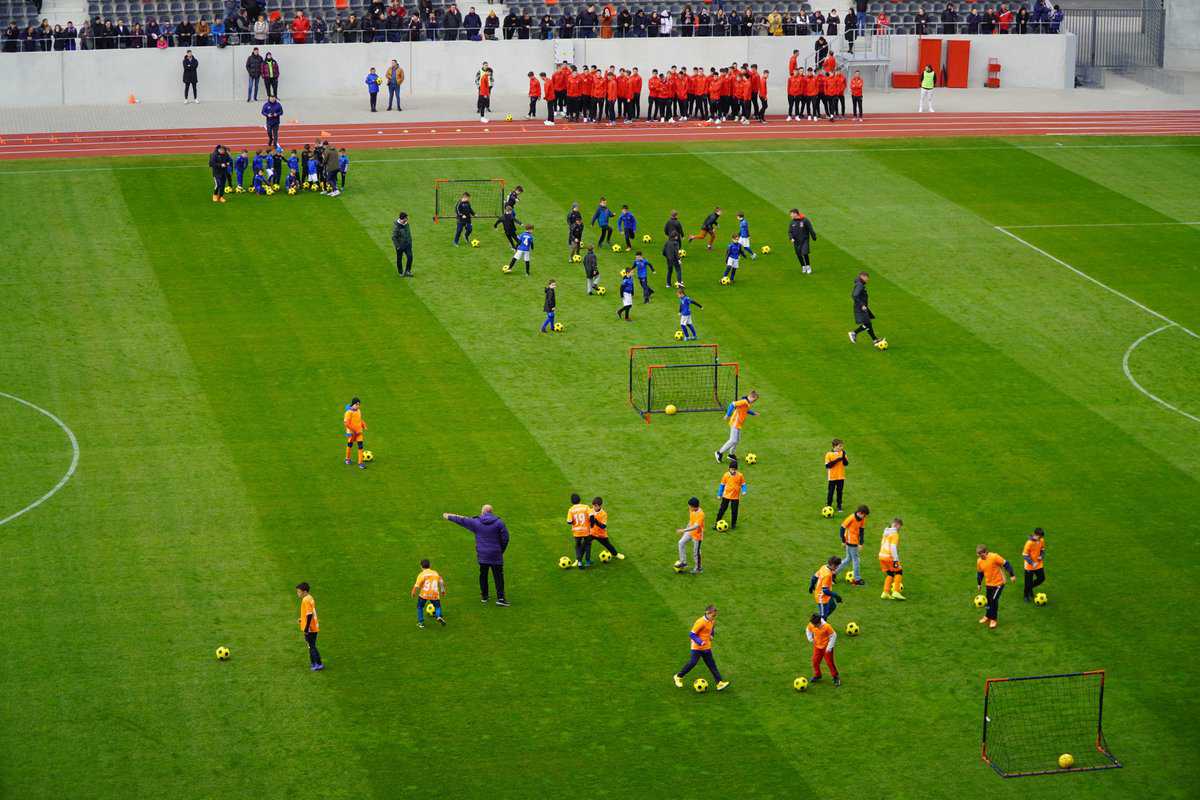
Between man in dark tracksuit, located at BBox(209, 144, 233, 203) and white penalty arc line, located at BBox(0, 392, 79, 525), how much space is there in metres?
16.1

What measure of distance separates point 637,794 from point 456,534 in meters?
9.72

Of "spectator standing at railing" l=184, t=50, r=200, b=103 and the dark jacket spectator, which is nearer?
the dark jacket spectator

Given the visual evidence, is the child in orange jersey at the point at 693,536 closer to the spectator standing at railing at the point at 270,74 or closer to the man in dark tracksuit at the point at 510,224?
the man in dark tracksuit at the point at 510,224

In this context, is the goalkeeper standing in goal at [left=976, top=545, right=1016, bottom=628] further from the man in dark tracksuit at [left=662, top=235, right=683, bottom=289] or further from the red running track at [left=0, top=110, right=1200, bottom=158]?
the red running track at [left=0, top=110, right=1200, bottom=158]

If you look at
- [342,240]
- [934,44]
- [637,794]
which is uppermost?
[934,44]

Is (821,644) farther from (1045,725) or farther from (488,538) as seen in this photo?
(488,538)

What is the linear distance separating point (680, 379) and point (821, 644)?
1454cm

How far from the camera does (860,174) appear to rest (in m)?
59.5

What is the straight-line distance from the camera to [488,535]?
1163 inches

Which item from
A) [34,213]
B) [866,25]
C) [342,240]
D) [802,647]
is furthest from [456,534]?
[866,25]

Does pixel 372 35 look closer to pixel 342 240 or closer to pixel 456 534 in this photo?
pixel 342 240

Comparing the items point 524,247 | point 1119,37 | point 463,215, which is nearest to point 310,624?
point 524,247

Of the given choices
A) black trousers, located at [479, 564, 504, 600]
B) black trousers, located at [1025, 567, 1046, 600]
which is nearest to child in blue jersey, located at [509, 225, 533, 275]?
black trousers, located at [479, 564, 504, 600]

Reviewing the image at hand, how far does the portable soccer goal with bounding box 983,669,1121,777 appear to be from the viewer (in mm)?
25172
